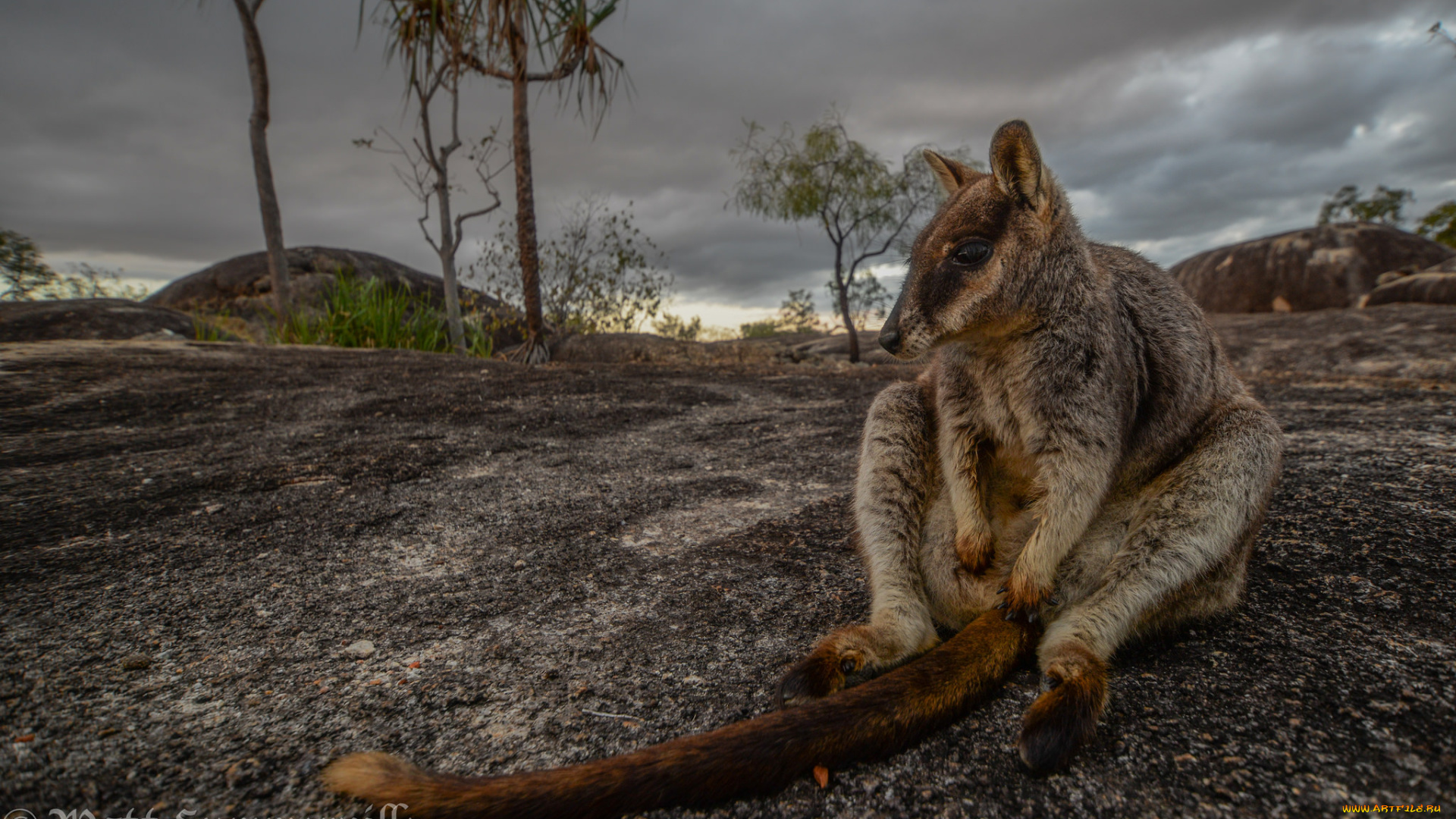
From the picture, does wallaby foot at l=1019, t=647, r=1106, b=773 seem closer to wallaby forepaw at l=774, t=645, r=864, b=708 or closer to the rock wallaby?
the rock wallaby

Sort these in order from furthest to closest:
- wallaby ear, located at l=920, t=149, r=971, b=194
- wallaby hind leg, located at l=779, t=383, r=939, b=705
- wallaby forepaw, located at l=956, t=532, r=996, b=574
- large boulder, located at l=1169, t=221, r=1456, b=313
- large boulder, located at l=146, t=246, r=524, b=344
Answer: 1. large boulder, located at l=146, t=246, r=524, b=344
2. large boulder, located at l=1169, t=221, r=1456, b=313
3. wallaby ear, located at l=920, t=149, r=971, b=194
4. wallaby forepaw, located at l=956, t=532, r=996, b=574
5. wallaby hind leg, located at l=779, t=383, r=939, b=705

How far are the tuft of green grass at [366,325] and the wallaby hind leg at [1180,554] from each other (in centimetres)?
1151

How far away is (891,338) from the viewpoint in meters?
2.36

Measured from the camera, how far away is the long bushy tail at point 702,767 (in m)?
1.36

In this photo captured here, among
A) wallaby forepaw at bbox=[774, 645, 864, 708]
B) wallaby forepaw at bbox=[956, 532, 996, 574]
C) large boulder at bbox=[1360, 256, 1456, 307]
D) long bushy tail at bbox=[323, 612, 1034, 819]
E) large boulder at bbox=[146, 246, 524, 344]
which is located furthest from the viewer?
large boulder at bbox=[146, 246, 524, 344]

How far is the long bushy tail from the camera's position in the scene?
1361 millimetres

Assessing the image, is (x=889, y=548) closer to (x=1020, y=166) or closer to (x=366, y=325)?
(x=1020, y=166)

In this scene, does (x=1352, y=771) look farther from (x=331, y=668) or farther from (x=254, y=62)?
(x=254, y=62)

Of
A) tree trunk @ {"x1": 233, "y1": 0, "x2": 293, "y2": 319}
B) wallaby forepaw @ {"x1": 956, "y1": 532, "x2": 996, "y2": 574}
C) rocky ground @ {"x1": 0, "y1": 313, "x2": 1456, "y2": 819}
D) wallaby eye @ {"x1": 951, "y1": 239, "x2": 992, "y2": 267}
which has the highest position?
tree trunk @ {"x1": 233, "y1": 0, "x2": 293, "y2": 319}

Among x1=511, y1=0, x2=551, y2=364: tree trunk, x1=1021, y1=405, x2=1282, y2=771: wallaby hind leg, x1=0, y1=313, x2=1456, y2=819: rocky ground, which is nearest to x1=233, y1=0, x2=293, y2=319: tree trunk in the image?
x1=511, y1=0, x2=551, y2=364: tree trunk

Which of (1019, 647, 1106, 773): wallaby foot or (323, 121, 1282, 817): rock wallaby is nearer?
(1019, 647, 1106, 773): wallaby foot

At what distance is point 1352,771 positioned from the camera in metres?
Answer: 1.48

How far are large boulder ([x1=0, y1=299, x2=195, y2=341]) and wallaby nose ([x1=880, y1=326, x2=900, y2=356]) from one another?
13.0 m

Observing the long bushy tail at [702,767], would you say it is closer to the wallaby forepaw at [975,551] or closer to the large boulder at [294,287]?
the wallaby forepaw at [975,551]
